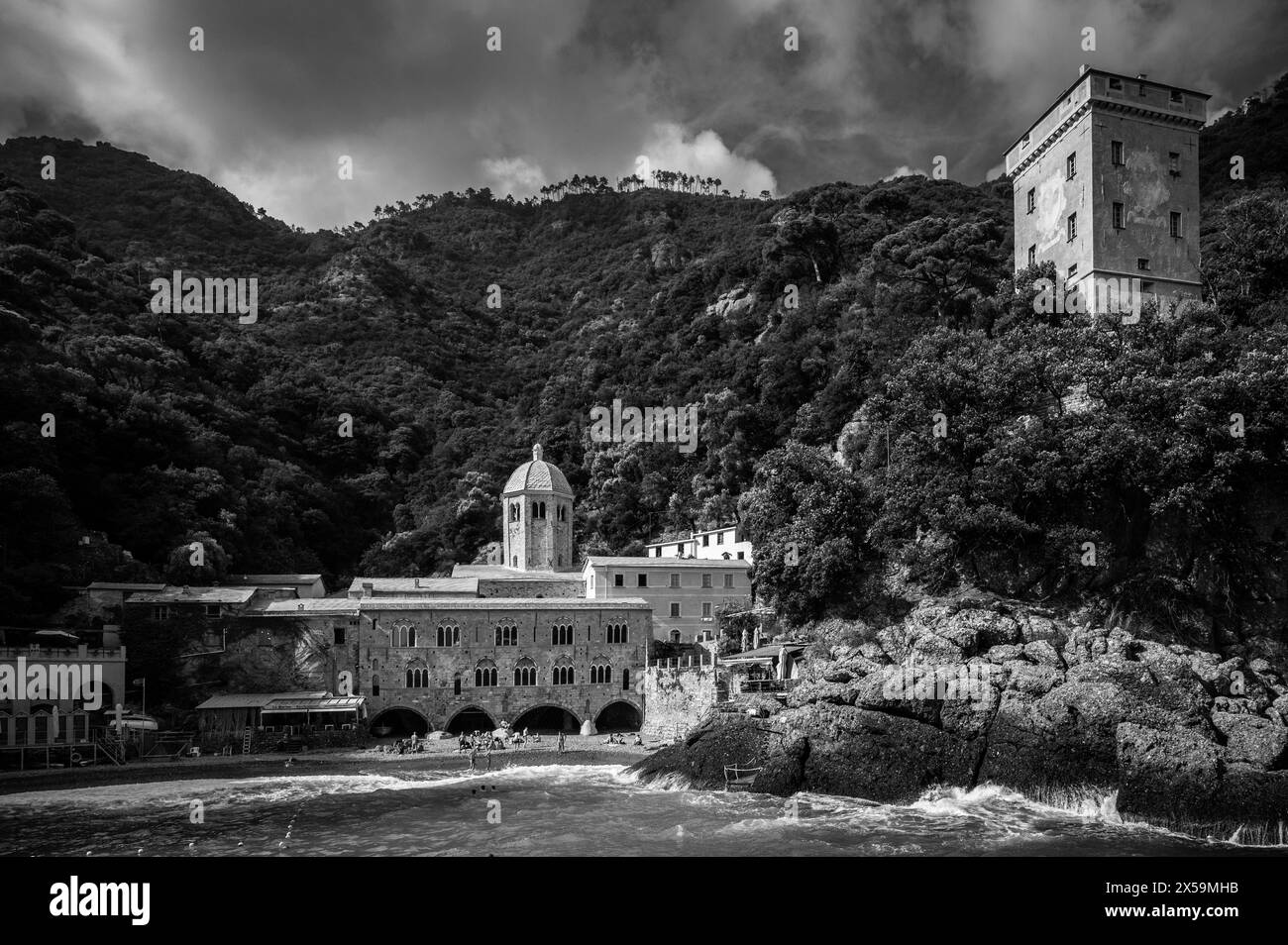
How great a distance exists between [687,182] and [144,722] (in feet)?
418

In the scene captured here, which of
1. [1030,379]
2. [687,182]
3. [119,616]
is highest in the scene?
[687,182]

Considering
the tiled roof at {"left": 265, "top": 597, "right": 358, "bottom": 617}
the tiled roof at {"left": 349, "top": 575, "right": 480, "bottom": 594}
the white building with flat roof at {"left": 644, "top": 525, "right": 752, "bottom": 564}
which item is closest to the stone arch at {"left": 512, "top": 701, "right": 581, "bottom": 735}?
the tiled roof at {"left": 349, "top": 575, "right": 480, "bottom": 594}

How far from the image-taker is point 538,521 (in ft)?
185

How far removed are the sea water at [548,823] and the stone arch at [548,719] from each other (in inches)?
586

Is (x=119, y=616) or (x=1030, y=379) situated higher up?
(x=1030, y=379)

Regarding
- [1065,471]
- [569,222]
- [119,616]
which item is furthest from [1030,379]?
[569,222]

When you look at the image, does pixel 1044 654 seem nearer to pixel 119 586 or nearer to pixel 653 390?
pixel 119 586

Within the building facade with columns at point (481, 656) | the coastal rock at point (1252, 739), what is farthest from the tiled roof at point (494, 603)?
the coastal rock at point (1252, 739)

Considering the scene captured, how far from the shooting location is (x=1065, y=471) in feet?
117

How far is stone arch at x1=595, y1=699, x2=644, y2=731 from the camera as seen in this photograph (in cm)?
4862

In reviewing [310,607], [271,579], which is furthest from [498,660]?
[271,579]

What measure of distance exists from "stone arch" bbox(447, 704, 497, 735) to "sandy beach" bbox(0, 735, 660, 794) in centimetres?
340

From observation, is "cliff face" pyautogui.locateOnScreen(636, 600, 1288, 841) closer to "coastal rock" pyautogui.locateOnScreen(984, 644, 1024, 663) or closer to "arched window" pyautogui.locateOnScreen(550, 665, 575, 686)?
"coastal rock" pyautogui.locateOnScreen(984, 644, 1024, 663)
